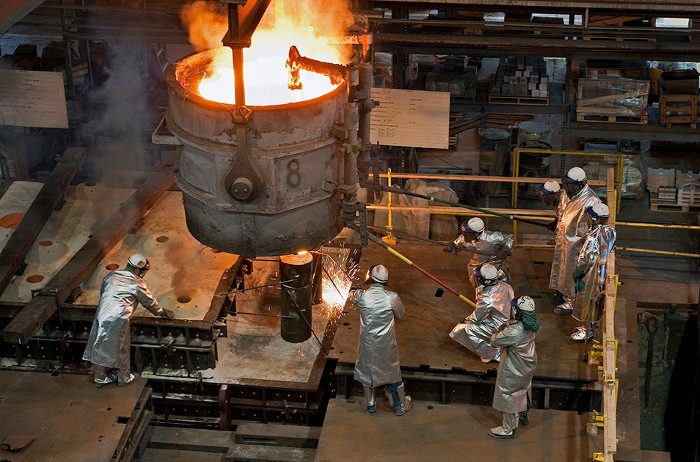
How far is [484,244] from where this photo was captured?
1003 centimetres

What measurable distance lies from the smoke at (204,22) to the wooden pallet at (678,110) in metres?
5.43

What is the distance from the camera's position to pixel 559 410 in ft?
30.3

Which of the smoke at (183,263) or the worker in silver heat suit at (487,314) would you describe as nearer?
the worker in silver heat suit at (487,314)

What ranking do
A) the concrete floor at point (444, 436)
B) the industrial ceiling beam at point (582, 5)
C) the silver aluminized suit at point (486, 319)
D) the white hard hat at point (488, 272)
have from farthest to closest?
the industrial ceiling beam at point (582, 5), the silver aluminized suit at point (486, 319), the white hard hat at point (488, 272), the concrete floor at point (444, 436)

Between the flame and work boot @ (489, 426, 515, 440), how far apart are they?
3.42 meters

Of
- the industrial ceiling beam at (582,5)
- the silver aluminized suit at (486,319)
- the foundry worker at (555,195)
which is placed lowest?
the silver aluminized suit at (486,319)

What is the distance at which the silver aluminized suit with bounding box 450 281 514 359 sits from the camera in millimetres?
9289

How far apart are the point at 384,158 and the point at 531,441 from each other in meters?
5.78

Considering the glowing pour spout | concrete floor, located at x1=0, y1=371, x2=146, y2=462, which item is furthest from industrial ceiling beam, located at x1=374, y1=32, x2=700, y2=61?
concrete floor, located at x1=0, y1=371, x2=146, y2=462

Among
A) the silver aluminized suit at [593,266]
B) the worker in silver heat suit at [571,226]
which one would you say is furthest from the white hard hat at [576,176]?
the silver aluminized suit at [593,266]

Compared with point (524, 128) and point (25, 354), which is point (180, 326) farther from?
point (524, 128)

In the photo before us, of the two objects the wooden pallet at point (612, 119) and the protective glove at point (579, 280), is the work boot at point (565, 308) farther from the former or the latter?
the wooden pallet at point (612, 119)

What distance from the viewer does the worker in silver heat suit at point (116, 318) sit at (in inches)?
374

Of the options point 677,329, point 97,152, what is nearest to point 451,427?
point 677,329
